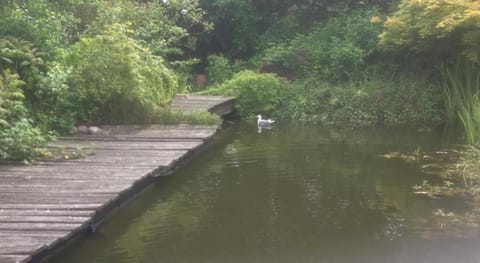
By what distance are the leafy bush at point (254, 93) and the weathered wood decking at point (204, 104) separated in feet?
1.59

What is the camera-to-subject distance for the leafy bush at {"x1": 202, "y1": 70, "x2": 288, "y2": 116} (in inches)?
609

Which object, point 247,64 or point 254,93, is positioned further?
point 247,64

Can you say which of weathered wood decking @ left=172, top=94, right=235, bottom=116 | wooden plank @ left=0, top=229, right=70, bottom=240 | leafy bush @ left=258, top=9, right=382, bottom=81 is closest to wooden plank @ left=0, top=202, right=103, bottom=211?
wooden plank @ left=0, top=229, right=70, bottom=240

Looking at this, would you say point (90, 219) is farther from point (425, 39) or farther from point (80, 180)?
point (425, 39)

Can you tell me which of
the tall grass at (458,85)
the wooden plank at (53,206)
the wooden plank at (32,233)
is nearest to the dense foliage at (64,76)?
the wooden plank at (53,206)

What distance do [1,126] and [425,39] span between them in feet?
31.1

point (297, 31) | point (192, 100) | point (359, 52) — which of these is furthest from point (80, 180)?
point (297, 31)

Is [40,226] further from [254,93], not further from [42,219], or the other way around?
[254,93]

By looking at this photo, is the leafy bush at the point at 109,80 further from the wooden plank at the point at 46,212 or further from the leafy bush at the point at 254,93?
the leafy bush at the point at 254,93

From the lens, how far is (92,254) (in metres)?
5.71

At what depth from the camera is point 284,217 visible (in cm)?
669

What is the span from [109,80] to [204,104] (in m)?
3.09

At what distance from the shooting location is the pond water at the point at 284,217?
5629 mm

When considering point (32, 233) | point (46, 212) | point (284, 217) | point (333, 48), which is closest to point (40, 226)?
point (32, 233)
